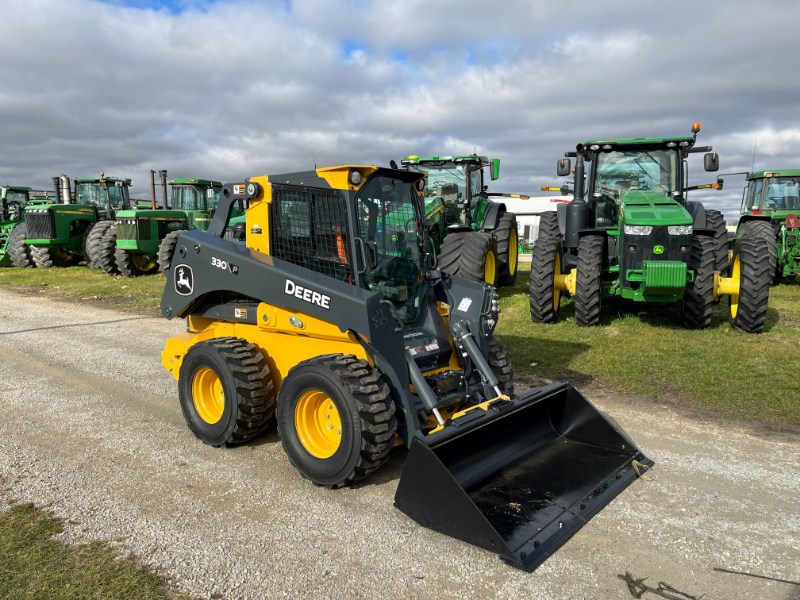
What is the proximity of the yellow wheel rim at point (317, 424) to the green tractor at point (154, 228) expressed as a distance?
11700 mm

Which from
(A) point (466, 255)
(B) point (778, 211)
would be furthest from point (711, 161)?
(B) point (778, 211)

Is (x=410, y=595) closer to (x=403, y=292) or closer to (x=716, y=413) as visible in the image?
(x=403, y=292)

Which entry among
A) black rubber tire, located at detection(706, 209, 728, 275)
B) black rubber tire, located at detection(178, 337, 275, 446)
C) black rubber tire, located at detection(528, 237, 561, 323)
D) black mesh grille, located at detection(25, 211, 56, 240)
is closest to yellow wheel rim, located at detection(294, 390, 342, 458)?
black rubber tire, located at detection(178, 337, 275, 446)

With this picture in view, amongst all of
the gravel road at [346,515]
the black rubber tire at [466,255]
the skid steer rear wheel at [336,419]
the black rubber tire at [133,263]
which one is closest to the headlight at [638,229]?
the black rubber tire at [466,255]

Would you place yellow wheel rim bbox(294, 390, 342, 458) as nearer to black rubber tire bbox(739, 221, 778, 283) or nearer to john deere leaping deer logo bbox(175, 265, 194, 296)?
john deere leaping deer logo bbox(175, 265, 194, 296)

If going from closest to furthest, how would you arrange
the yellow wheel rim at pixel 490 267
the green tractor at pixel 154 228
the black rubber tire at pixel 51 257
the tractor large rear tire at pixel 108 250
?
the yellow wheel rim at pixel 490 267 < the green tractor at pixel 154 228 < the tractor large rear tire at pixel 108 250 < the black rubber tire at pixel 51 257

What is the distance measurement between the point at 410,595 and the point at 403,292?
243 cm

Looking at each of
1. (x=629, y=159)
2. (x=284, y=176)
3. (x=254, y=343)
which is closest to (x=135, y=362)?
(x=254, y=343)

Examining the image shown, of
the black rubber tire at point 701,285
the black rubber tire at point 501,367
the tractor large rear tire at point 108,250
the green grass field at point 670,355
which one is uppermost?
the tractor large rear tire at point 108,250

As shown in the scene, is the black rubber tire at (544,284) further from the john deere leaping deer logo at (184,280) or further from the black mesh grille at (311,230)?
the john deere leaping deer logo at (184,280)

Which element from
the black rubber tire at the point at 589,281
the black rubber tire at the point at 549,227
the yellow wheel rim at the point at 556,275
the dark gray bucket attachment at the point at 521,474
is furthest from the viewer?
the black rubber tire at the point at 549,227

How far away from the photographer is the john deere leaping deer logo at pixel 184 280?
4.97 m

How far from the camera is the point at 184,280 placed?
504cm

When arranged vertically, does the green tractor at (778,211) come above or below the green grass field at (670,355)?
above
